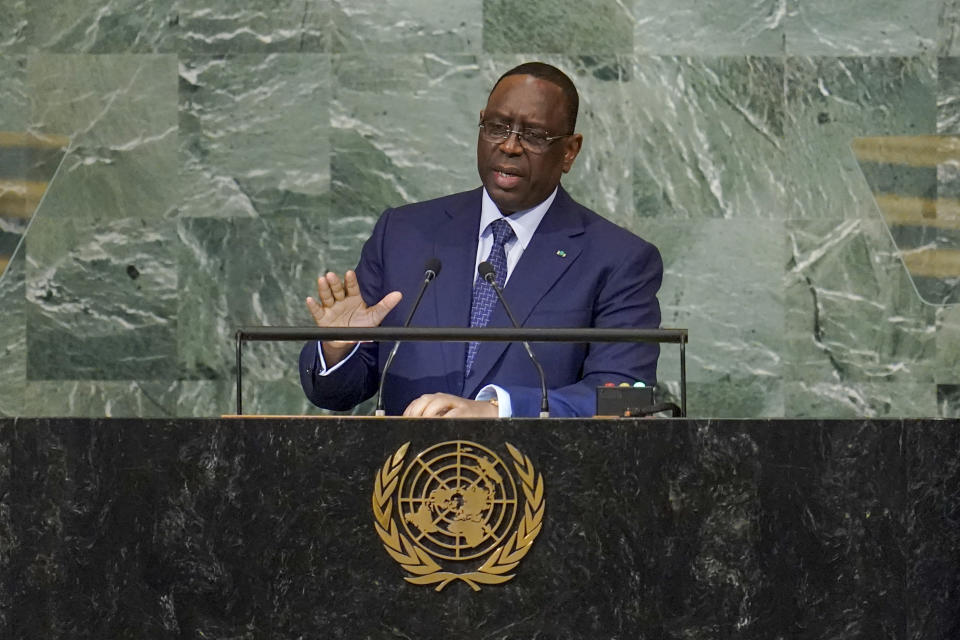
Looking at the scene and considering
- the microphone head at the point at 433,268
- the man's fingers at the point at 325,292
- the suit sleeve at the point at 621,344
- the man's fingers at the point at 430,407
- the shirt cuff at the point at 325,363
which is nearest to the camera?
the man's fingers at the point at 430,407

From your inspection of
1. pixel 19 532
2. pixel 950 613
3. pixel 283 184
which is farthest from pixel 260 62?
pixel 950 613

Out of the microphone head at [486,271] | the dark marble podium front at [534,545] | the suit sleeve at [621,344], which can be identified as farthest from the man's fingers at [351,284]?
the dark marble podium front at [534,545]

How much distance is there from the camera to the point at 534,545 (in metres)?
2.74

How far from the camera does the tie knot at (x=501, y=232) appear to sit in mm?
4207

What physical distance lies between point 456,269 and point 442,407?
100 cm

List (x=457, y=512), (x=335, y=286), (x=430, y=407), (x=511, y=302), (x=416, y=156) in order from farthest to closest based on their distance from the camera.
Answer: (x=416, y=156)
(x=511, y=302)
(x=335, y=286)
(x=430, y=407)
(x=457, y=512)

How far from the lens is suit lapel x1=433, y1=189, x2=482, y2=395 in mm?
4039

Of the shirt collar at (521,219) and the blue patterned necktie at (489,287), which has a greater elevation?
the shirt collar at (521,219)

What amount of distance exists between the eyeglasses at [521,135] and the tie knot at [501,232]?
231mm

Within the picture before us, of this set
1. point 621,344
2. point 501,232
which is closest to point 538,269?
point 501,232

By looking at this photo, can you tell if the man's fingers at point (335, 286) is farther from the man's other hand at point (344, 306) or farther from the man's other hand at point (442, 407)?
the man's other hand at point (442, 407)

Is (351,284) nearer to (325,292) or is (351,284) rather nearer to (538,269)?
(325,292)

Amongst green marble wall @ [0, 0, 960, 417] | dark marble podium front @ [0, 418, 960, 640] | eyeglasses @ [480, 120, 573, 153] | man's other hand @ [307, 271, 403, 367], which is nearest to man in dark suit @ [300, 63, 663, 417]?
eyeglasses @ [480, 120, 573, 153]

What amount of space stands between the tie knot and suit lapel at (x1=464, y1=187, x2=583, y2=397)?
0.26ft
